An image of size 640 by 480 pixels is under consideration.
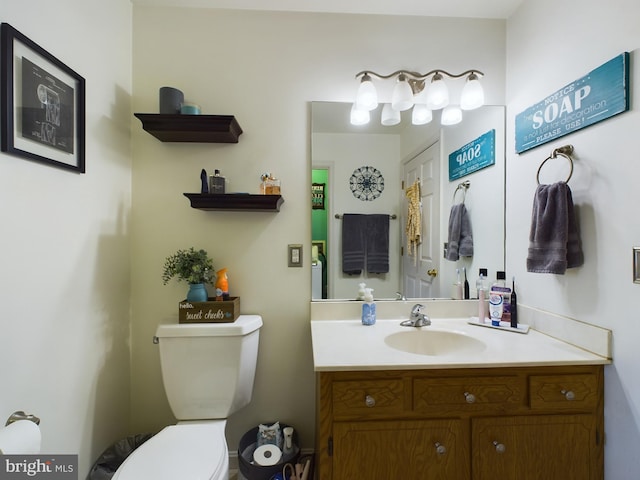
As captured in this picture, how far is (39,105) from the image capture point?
96cm

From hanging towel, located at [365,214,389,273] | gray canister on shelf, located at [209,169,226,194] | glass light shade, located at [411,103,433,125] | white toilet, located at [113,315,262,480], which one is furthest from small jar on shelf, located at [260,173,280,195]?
glass light shade, located at [411,103,433,125]

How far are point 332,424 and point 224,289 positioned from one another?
76cm

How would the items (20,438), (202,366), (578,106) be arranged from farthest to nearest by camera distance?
(202,366) < (578,106) < (20,438)

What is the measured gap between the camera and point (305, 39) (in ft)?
4.88

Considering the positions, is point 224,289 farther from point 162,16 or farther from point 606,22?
point 606,22

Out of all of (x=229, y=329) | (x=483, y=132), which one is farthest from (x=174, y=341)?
(x=483, y=132)

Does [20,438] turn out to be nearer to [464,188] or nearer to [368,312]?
[368,312]

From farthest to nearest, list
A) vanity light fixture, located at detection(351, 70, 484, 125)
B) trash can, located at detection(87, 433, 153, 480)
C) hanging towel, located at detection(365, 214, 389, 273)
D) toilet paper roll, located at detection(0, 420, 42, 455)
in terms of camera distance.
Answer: hanging towel, located at detection(365, 214, 389, 273), vanity light fixture, located at detection(351, 70, 484, 125), trash can, located at detection(87, 433, 153, 480), toilet paper roll, located at detection(0, 420, 42, 455)

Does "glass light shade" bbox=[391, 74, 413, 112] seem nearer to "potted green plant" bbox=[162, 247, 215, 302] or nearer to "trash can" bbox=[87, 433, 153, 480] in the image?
"potted green plant" bbox=[162, 247, 215, 302]

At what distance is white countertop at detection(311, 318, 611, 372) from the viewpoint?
989 millimetres

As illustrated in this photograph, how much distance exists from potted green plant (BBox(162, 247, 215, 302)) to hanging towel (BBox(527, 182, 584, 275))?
1.45 meters

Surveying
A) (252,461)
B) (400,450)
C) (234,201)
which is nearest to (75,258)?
(234,201)

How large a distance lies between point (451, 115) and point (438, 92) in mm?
150

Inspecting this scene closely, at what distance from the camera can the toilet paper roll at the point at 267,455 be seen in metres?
1.30
